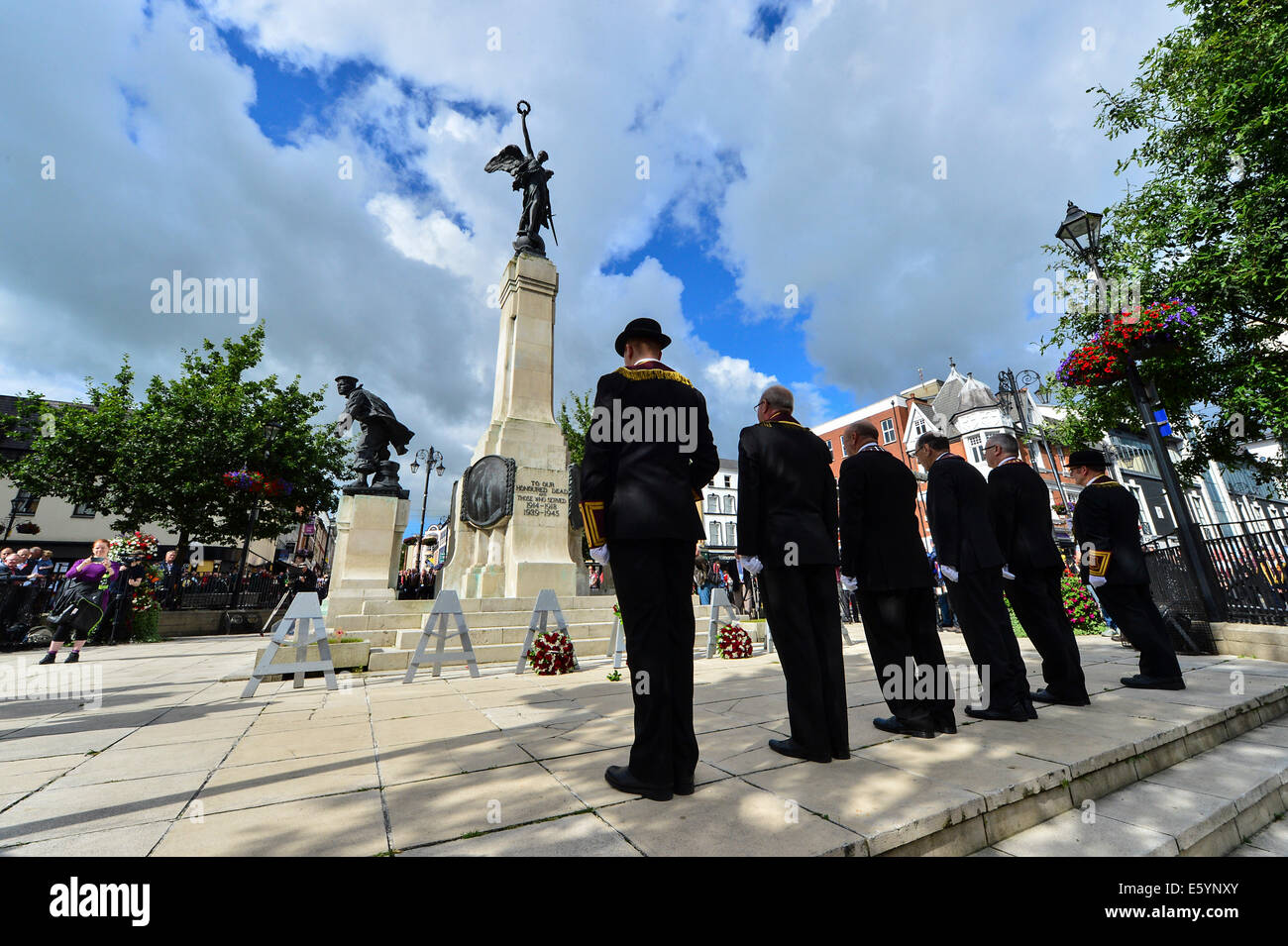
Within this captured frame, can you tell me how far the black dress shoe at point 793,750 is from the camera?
313 centimetres

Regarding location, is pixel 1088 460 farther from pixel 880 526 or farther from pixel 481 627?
pixel 481 627

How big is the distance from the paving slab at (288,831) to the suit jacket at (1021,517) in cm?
514

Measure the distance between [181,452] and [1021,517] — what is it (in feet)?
89.9

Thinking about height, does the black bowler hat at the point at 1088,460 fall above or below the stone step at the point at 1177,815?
above

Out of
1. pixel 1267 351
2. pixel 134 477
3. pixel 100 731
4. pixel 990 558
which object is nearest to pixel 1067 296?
pixel 1267 351

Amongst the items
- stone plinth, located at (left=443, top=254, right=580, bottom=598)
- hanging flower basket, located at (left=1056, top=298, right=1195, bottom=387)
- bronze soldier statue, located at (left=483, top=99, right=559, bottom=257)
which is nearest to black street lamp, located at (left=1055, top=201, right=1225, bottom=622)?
hanging flower basket, located at (left=1056, top=298, right=1195, bottom=387)

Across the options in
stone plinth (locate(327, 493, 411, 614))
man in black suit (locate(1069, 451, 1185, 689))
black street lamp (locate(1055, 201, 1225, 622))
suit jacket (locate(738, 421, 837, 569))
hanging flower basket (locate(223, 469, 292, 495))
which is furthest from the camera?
hanging flower basket (locate(223, 469, 292, 495))

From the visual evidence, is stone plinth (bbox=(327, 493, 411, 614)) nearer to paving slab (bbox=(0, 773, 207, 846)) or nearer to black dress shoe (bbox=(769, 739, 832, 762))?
paving slab (bbox=(0, 773, 207, 846))

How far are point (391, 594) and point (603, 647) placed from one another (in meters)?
4.55

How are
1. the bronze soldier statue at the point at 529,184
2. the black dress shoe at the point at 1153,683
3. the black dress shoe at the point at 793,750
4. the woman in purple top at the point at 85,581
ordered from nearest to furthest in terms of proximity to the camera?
the black dress shoe at the point at 793,750 < the black dress shoe at the point at 1153,683 < the woman in purple top at the point at 85,581 < the bronze soldier statue at the point at 529,184

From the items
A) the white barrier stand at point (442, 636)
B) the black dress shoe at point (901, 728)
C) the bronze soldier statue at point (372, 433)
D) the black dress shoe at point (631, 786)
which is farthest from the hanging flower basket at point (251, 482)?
the black dress shoe at point (901, 728)

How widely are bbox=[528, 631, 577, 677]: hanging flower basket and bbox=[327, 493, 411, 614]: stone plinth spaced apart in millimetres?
4998

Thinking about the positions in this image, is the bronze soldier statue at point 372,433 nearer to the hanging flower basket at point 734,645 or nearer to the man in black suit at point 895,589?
the hanging flower basket at point 734,645

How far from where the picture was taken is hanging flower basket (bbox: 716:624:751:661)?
889cm
